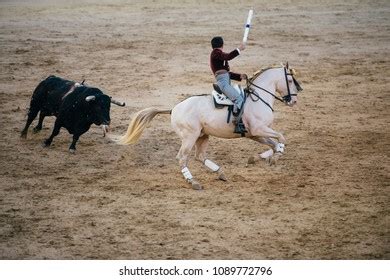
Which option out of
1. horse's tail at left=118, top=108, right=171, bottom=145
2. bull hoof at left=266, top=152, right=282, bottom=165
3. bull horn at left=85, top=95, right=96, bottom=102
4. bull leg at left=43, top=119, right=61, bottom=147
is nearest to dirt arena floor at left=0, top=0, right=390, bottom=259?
bull leg at left=43, top=119, right=61, bottom=147

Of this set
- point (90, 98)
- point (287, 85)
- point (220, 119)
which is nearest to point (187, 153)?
Result: point (220, 119)

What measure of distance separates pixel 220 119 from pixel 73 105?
314 centimetres

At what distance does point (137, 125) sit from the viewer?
990cm

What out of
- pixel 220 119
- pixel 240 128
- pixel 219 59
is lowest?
pixel 240 128

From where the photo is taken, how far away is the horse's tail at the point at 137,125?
32.3ft

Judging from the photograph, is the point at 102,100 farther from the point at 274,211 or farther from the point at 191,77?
the point at 191,77

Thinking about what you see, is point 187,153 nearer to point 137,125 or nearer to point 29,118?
point 137,125

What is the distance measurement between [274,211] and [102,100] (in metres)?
4.06

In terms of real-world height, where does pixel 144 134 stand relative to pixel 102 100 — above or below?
below

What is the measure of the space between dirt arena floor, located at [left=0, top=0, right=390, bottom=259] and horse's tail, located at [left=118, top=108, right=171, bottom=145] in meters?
0.66

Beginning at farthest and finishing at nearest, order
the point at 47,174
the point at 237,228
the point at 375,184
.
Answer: the point at 47,174 → the point at 375,184 → the point at 237,228

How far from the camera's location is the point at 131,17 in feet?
78.5
